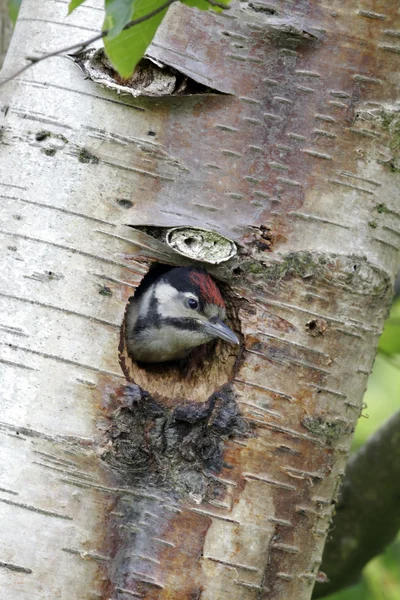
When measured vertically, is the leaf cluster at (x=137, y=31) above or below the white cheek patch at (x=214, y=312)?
above

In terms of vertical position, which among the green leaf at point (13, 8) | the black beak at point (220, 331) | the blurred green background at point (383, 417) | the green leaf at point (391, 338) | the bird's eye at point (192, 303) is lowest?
the blurred green background at point (383, 417)

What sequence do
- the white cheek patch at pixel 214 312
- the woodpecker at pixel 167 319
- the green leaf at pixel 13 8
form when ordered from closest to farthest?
1. the white cheek patch at pixel 214 312
2. the woodpecker at pixel 167 319
3. the green leaf at pixel 13 8

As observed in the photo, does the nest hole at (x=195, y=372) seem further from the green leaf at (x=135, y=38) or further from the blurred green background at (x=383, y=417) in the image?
the green leaf at (x=135, y=38)

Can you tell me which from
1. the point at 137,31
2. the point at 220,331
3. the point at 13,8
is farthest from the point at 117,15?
the point at 13,8

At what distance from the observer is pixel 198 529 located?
2.87 m

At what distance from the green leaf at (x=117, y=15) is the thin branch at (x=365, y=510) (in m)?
3.14

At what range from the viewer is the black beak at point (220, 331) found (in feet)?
11.1

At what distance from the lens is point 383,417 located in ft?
23.7

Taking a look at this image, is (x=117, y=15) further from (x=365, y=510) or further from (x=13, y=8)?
(x=13, y=8)

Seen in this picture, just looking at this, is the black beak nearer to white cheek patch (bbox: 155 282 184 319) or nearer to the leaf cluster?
white cheek patch (bbox: 155 282 184 319)

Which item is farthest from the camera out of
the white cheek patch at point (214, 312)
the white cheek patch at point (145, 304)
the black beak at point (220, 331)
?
the white cheek patch at point (145, 304)

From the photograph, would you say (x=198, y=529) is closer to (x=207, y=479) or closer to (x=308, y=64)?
(x=207, y=479)

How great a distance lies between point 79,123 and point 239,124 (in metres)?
0.55

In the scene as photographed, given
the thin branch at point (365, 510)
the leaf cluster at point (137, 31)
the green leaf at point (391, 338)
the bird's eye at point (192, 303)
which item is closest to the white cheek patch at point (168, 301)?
the bird's eye at point (192, 303)
